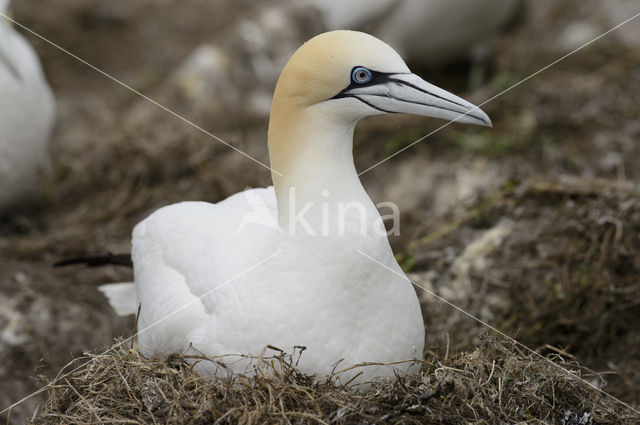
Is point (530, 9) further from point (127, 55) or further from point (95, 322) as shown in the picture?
point (95, 322)

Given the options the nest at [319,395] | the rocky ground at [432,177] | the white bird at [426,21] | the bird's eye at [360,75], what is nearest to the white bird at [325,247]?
the bird's eye at [360,75]

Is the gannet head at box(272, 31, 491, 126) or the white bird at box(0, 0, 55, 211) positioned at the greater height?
the gannet head at box(272, 31, 491, 126)

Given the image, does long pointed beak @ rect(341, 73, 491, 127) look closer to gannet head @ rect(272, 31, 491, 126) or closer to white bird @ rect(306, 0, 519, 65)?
gannet head @ rect(272, 31, 491, 126)

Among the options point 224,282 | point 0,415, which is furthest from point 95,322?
point 224,282

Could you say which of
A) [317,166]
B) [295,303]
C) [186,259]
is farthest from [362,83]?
[186,259]

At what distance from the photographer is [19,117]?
582cm

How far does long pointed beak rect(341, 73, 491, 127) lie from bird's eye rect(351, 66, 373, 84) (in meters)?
0.02

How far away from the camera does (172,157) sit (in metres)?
6.38

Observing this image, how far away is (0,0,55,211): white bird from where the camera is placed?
5762 mm

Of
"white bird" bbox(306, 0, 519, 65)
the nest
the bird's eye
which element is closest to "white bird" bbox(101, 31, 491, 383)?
the bird's eye

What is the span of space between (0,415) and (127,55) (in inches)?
242

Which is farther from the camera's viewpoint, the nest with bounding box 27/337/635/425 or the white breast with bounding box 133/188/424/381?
the white breast with bounding box 133/188/424/381

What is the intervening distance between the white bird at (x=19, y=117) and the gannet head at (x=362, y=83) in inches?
139

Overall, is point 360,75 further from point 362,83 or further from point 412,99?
point 412,99
